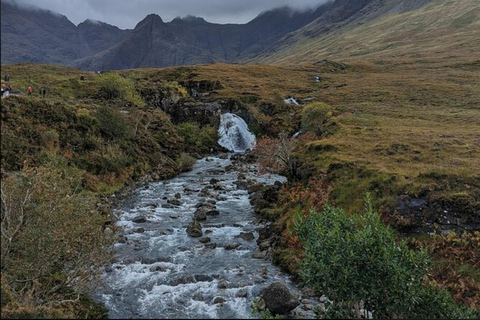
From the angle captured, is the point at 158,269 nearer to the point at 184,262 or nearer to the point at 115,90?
the point at 184,262

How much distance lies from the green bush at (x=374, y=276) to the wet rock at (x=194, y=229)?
16.9 metres

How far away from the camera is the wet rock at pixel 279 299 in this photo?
17.6 m

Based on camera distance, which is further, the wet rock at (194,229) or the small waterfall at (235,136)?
the small waterfall at (235,136)

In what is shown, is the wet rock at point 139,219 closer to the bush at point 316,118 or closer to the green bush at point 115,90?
the bush at point 316,118

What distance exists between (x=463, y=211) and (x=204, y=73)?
106855 millimetres

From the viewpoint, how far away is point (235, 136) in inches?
2854

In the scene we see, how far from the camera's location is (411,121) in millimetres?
50375

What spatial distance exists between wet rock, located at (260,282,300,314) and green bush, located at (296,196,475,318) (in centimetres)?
506

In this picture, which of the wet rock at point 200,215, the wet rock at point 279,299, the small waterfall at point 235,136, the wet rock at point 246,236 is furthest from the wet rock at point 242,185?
the small waterfall at point 235,136

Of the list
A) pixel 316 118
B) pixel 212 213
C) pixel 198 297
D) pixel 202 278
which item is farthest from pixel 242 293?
pixel 316 118

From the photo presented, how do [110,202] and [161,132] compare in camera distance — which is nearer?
[110,202]

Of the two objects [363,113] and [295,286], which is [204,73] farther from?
[295,286]

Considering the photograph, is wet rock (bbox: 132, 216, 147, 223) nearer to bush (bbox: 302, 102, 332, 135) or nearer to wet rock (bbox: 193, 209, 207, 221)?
wet rock (bbox: 193, 209, 207, 221)


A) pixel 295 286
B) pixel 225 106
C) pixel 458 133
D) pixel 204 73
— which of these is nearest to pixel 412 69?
pixel 204 73
